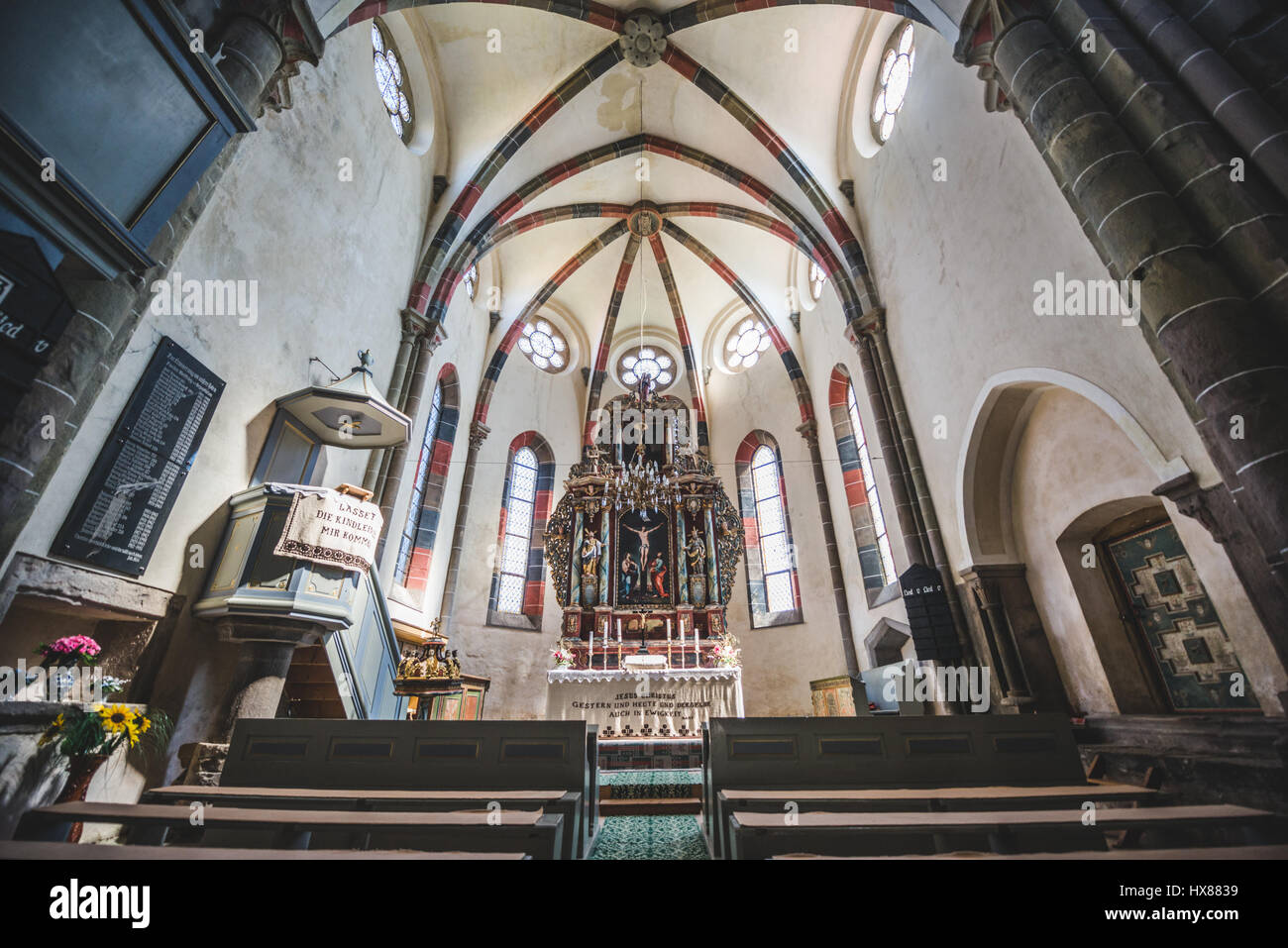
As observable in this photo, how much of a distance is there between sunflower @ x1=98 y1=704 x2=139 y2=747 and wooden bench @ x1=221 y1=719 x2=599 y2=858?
2.39 ft

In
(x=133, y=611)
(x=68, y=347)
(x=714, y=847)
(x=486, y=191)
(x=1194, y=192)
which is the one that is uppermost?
(x=486, y=191)

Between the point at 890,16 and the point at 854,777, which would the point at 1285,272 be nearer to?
the point at 854,777

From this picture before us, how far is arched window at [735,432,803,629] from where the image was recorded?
12852 millimetres

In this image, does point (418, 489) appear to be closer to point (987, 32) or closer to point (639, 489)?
point (639, 489)

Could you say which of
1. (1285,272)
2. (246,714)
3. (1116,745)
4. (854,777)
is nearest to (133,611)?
(246,714)

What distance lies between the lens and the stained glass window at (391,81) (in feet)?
27.2

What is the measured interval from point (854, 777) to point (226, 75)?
21.1ft

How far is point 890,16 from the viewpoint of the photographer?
27.5 feet

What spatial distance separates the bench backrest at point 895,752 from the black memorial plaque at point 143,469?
4.89 m

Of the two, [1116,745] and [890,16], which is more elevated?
[890,16]

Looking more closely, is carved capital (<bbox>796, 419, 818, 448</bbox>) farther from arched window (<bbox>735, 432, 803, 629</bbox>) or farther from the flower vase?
the flower vase

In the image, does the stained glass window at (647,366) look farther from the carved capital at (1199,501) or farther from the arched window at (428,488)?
the carved capital at (1199,501)

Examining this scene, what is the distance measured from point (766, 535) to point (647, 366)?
640 centimetres

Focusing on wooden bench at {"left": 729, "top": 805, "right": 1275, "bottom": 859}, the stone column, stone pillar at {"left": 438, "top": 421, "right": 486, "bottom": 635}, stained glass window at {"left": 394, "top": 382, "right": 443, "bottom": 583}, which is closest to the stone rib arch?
the stone column
